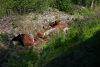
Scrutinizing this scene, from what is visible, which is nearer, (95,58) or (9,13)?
(95,58)

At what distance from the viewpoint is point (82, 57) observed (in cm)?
784

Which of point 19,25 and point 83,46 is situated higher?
point 83,46

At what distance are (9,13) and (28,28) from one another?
2762 mm

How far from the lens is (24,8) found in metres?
16.9

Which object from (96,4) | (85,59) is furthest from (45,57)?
A: (96,4)

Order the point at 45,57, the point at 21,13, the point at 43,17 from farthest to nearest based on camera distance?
the point at 21,13 < the point at 43,17 < the point at 45,57

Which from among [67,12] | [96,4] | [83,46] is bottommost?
[96,4]

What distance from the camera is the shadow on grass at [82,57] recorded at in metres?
7.30

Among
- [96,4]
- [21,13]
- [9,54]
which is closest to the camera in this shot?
[9,54]

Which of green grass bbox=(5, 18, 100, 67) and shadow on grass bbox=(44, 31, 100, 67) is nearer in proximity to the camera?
shadow on grass bbox=(44, 31, 100, 67)

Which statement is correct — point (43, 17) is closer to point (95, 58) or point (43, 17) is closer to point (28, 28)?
point (28, 28)

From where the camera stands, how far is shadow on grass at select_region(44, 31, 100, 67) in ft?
24.0

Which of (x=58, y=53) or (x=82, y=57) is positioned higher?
(x=82, y=57)

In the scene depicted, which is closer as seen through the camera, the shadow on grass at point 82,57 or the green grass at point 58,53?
the shadow on grass at point 82,57
